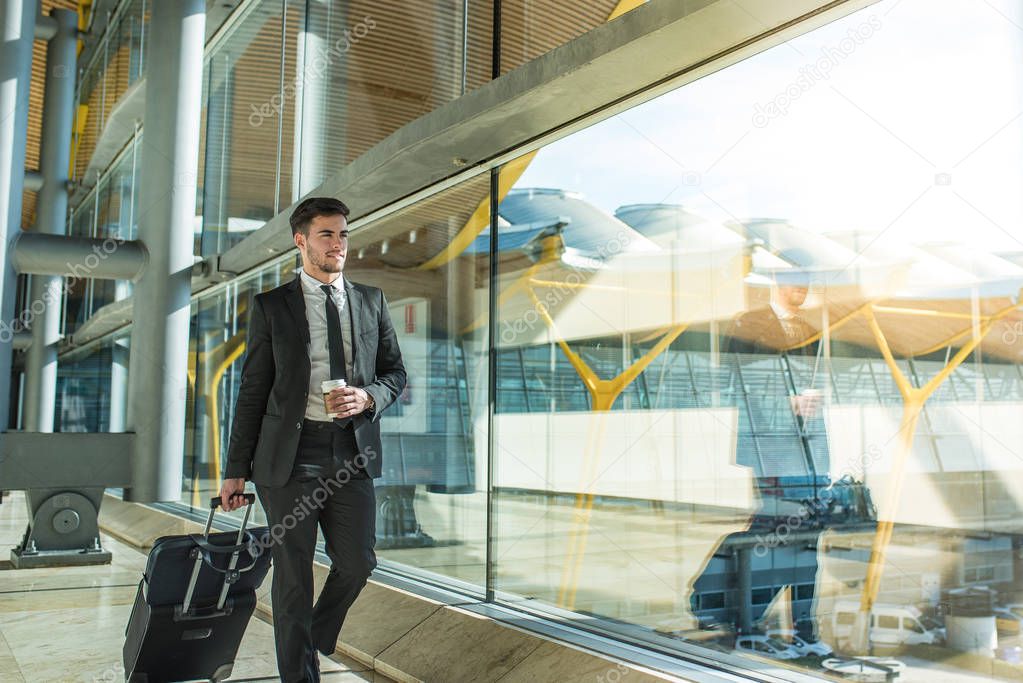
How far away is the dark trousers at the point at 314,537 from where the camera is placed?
10.2ft

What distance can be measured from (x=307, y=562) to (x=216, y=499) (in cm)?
42

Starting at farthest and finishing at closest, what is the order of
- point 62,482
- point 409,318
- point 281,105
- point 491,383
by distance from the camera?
point 281,105 < point 62,482 < point 409,318 < point 491,383

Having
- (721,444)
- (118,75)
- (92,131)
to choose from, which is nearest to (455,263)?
(721,444)

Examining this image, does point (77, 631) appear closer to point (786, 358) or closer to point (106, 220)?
point (786, 358)

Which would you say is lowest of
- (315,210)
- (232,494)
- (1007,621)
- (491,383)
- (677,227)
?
(1007,621)

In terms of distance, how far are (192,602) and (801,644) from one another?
2.26 m

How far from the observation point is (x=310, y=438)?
10.4ft

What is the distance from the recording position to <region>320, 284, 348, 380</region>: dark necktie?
323 cm

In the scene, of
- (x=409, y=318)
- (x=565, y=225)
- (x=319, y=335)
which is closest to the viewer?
(x=319, y=335)

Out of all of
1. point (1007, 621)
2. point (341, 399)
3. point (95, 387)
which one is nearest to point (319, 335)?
point (341, 399)

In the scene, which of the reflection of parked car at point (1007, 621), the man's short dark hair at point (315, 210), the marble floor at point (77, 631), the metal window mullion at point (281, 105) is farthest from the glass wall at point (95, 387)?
the reflection of parked car at point (1007, 621)

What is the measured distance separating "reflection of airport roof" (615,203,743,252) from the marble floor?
228 cm

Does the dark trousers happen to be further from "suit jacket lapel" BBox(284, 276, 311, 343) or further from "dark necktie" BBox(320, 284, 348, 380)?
"suit jacket lapel" BBox(284, 276, 311, 343)

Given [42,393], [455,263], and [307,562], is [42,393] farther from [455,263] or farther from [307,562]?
[307,562]
